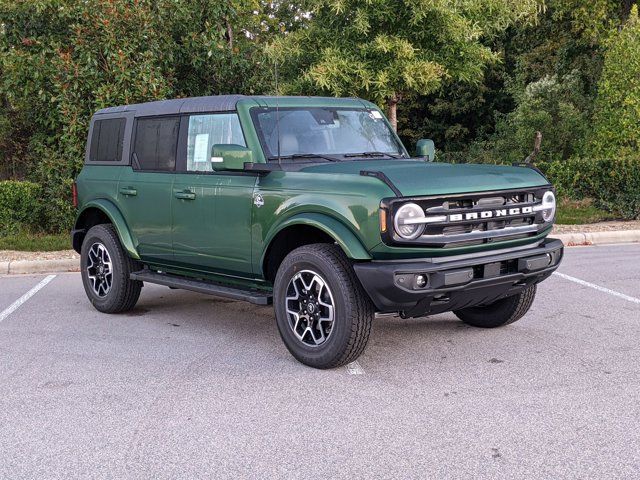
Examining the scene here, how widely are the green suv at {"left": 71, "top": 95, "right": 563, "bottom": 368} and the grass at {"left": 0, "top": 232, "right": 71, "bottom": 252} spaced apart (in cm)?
458

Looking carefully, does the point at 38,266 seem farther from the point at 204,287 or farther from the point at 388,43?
the point at 388,43

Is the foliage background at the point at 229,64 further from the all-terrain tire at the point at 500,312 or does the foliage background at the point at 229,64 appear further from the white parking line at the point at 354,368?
the white parking line at the point at 354,368

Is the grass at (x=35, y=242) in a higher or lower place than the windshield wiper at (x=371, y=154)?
lower

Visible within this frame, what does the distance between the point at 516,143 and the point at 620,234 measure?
44.6 feet

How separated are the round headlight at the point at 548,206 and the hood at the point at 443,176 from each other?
0.10 m

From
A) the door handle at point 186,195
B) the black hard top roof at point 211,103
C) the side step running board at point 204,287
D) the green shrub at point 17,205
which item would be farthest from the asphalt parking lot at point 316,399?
the green shrub at point 17,205

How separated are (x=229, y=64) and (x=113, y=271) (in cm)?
699

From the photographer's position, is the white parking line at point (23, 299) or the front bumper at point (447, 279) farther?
the white parking line at point (23, 299)

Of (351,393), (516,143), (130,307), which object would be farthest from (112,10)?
(516,143)

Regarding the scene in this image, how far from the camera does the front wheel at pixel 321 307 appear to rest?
18.1ft

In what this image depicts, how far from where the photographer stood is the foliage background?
43.0 feet

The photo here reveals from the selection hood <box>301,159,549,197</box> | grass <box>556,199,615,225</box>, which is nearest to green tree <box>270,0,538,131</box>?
grass <box>556,199,615,225</box>

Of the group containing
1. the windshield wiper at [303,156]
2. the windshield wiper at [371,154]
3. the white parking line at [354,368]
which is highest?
the windshield wiper at [371,154]

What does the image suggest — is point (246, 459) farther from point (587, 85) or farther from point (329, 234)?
point (587, 85)
